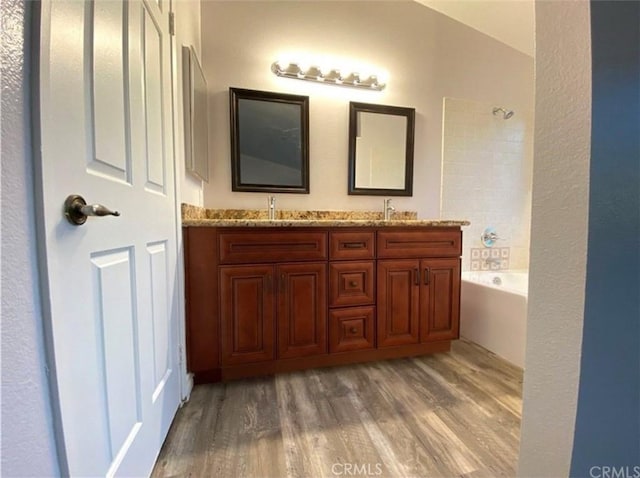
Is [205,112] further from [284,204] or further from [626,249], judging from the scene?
[626,249]

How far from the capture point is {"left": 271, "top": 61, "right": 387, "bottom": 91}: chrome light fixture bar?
203cm

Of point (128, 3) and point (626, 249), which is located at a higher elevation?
point (128, 3)

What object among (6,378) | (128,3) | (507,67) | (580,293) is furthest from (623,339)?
(507,67)

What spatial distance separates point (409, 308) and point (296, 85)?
1.71m

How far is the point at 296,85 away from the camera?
82.0 inches

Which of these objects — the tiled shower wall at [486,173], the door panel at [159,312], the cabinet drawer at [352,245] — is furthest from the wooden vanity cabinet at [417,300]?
the door panel at [159,312]

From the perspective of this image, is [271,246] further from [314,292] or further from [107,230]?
[107,230]

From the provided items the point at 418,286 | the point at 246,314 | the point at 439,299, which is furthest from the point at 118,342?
the point at 439,299

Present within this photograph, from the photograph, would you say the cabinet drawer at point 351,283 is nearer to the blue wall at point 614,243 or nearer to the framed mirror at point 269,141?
the framed mirror at point 269,141

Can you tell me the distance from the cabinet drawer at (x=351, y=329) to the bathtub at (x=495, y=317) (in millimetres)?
863

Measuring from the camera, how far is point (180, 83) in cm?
137

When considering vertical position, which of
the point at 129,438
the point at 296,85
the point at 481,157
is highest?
the point at 296,85

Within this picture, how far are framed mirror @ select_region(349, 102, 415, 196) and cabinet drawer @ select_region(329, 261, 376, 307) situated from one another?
73 centimetres

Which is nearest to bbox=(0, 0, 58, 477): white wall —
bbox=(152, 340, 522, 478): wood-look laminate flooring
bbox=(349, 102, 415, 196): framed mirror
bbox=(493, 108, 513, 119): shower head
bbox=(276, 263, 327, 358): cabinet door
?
bbox=(152, 340, 522, 478): wood-look laminate flooring
